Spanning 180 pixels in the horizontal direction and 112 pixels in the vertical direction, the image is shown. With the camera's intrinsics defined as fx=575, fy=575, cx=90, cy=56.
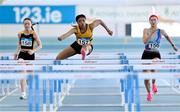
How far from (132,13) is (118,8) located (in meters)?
0.45

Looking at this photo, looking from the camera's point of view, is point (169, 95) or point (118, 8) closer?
point (169, 95)

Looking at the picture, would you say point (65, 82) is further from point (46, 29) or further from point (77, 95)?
point (46, 29)

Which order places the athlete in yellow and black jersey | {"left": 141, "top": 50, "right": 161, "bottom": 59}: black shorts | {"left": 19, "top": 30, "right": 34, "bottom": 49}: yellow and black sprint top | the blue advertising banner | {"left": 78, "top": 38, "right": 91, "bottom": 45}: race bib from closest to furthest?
the athlete in yellow and black jersey → {"left": 78, "top": 38, "right": 91, "bottom": 45}: race bib → {"left": 141, "top": 50, "right": 161, "bottom": 59}: black shorts → {"left": 19, "top": 30, "right": 34, "bottom": 49}: yellow and black sprint top → the blue advertising banner

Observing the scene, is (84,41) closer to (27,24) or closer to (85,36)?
(85,36)

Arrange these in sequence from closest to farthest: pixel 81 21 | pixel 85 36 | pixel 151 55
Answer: pixel 81 21 < pixel 85 36 < pixel 151 55

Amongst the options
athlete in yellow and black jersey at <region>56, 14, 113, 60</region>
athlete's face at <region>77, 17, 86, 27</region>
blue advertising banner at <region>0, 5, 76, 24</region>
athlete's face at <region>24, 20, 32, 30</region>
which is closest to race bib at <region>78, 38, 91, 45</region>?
athlete in yellow and black jersey at <region>56, 14, 113, 60</region>

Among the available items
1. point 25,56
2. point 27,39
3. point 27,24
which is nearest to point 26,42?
point 27,39

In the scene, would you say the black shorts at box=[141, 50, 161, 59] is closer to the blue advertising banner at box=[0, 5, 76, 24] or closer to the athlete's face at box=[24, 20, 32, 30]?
the athlete's face at box=[24, 20, 32, 30]

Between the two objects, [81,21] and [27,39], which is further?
[27,39]

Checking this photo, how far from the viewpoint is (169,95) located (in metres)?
10.0

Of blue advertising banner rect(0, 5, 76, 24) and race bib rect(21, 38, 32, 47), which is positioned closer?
race bib rect(21, 38, 32, 47)

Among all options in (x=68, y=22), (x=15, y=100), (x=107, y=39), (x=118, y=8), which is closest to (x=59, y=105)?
(x=15, y=100)

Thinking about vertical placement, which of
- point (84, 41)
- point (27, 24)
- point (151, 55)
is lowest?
point (151, 55)

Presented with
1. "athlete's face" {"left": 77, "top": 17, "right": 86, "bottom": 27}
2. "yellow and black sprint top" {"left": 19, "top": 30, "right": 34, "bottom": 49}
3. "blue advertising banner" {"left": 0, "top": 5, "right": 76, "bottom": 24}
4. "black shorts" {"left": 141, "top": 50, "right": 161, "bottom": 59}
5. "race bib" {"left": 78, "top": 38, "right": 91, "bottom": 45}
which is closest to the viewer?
"athlete's face" {"left": 77, "top": 17, "right": 86, "bottom": 27}
